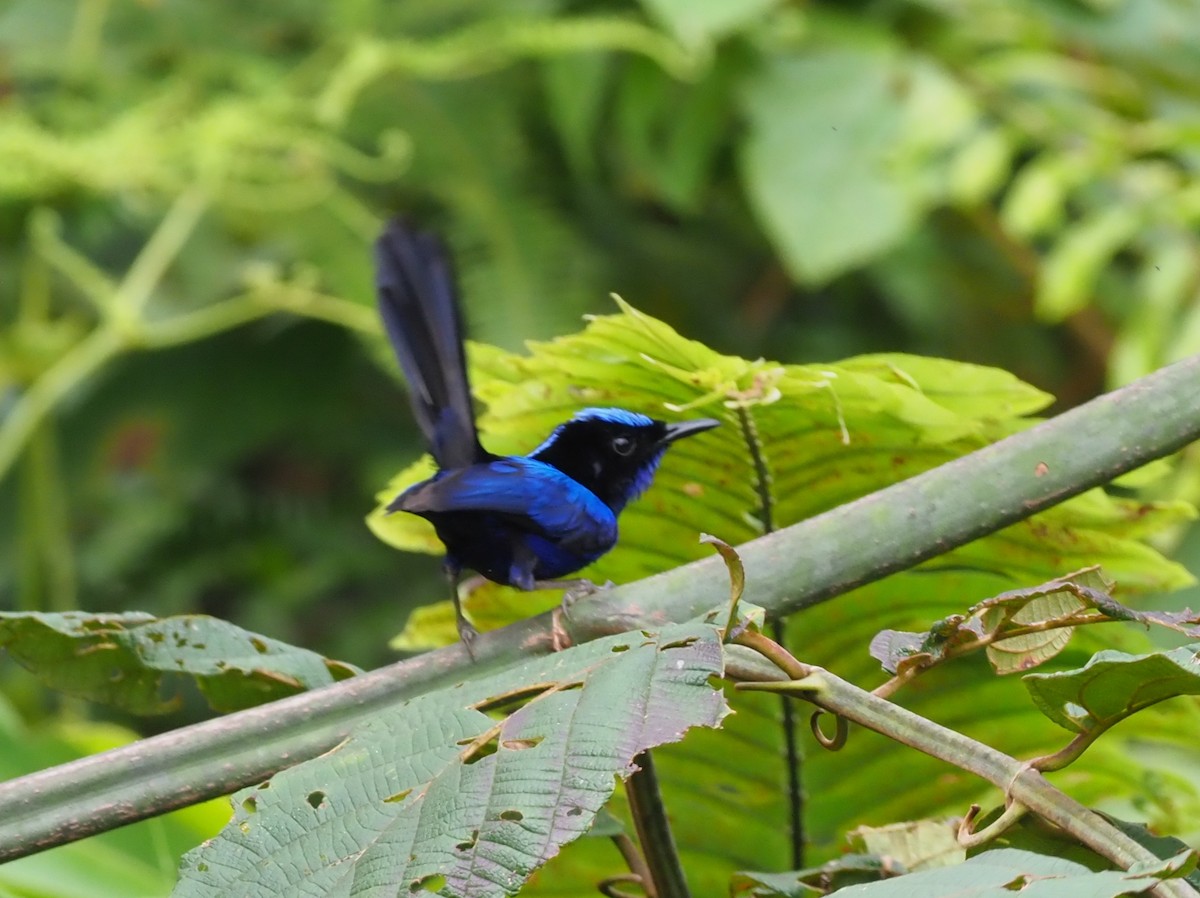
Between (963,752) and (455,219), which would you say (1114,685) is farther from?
(455,219)

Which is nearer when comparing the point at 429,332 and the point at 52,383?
the point at 429,332

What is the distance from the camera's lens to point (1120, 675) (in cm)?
80

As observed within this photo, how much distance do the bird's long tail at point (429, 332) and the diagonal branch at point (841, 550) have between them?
1.60 ft

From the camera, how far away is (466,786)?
2.62ft

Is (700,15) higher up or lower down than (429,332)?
higher up

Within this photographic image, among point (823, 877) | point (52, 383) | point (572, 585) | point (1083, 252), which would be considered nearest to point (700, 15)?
point (1083, 252)

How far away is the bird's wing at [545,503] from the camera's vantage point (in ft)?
4.53

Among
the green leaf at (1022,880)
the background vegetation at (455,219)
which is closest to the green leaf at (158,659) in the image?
the green leaf at (1022,880)

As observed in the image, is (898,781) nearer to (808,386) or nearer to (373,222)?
(808,386)

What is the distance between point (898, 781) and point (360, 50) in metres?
2.43

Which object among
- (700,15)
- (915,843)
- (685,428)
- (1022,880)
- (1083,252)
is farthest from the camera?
(700,15)

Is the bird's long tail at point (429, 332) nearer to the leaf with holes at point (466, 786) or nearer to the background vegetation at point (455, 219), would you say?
the leaf with holes at point (466, 786)

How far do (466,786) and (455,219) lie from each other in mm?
3007

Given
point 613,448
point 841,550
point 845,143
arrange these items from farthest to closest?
point 845,143 → point 613,448 → point 841,550
